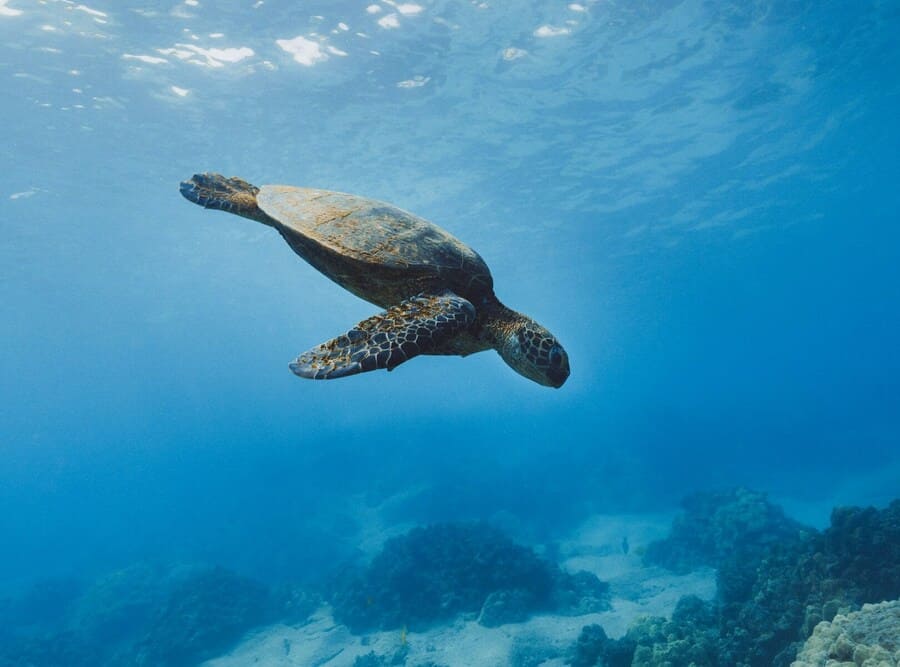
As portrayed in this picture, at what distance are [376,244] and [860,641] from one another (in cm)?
649

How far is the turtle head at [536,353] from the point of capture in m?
4.02

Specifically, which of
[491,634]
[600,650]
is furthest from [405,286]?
[491,634]

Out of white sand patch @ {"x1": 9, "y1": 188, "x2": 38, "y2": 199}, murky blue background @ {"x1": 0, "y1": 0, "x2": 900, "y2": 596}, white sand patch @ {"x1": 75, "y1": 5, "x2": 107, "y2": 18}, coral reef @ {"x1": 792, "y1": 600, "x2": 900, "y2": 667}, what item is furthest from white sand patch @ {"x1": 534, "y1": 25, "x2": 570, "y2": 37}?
white sand patch @ {"x1": 9, "y1": 188, "x2": 38, "y2": 199}

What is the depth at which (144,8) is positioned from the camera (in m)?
13.6

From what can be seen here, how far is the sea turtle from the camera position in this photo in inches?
139

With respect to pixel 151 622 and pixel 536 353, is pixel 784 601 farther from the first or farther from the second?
pixel 151 622

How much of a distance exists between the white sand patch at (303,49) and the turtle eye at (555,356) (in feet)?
51.9

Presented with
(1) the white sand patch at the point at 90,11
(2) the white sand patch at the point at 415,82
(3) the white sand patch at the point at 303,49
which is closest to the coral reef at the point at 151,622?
(3) the white sand patch at the point at 303,49

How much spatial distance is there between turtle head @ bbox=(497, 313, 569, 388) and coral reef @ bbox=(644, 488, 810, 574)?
50.4ft

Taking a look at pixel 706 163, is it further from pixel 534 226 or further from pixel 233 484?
pixel 233 484

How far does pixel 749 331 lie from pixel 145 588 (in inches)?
5657

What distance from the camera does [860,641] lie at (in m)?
4.97

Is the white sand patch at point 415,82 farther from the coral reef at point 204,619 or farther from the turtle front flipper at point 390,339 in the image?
the coral reef at point 204,619

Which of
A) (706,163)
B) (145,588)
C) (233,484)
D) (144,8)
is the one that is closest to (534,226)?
(706,163)
